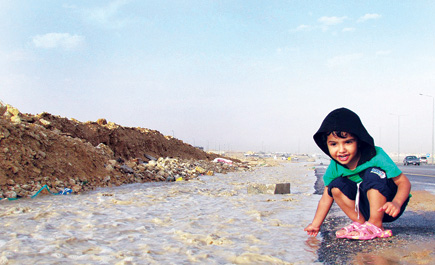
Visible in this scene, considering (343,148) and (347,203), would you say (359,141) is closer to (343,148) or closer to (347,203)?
(343,148)

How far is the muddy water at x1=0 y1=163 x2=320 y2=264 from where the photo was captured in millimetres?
2533

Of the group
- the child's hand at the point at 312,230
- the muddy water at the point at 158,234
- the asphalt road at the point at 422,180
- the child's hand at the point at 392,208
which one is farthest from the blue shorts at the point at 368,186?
the asphalt road at the point at 422,180

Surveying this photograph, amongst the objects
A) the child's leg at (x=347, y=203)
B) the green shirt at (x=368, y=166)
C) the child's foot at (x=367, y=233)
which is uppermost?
the green shirt at (x=368, y=166)

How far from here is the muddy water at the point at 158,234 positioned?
2.53 meters

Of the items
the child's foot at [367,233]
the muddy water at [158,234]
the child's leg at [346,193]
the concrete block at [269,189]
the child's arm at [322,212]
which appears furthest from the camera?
the concrete block at [269,189]

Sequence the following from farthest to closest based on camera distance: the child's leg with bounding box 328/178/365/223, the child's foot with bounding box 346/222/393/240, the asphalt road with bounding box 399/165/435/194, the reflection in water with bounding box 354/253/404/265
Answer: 1. the asphalt road with bounding box 399/165/435/194
2. the child's leg with bounding box 328/178/365/223
3. the child's foot with bounding box 346/222/393/240
4. the reflection in water with bounding box 354/253/404/265

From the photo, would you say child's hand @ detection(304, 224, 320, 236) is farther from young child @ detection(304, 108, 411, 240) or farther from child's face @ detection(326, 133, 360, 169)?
child's face @ detection(326, 133, 360, 169)

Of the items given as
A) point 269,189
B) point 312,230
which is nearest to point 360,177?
point 312,230

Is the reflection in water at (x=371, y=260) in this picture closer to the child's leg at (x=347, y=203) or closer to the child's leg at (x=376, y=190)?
the child's leg at (x=376, y=190)

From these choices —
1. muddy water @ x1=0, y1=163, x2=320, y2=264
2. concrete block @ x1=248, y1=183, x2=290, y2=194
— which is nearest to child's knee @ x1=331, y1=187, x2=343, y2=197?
muddy water @ x1=0, y1=163, x2=320, y2=264

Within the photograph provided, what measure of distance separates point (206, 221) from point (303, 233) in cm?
119

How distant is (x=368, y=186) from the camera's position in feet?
9.23

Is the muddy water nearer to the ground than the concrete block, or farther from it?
farther from it

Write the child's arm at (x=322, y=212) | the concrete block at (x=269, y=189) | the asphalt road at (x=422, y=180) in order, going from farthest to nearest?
the asphalt road at (x=422, y=180) → the concrete block at (x=269, y=189) → the child's arm at (x=322, y=212)
